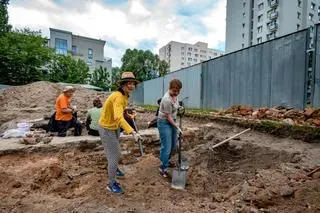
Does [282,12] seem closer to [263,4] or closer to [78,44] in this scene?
[263,4]

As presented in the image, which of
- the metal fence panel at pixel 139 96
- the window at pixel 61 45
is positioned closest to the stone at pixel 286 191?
the metal fence panel at pixel 139 96

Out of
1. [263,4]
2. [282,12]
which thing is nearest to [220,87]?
[282,12]

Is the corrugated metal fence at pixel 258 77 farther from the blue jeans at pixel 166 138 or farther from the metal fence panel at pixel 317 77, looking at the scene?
the blue jeans at pixel 166 138

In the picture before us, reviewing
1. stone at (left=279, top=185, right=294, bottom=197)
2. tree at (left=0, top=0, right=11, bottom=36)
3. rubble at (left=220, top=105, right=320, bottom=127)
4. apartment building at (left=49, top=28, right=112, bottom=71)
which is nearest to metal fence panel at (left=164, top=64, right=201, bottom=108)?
rubble at (left=220, top=105, right=320, bottom=127)

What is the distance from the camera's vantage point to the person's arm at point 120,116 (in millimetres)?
3287

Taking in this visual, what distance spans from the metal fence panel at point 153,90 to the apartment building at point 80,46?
900 inches

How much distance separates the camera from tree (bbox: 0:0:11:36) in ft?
89.6

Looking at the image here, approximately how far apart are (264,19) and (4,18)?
109ft

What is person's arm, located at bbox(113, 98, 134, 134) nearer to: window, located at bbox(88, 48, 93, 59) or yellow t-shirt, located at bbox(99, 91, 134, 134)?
yellow t-shirt, located at bbox(99, 91, 134, 134)

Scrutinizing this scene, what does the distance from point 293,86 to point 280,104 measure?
2.17 ft

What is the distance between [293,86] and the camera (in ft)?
25.2

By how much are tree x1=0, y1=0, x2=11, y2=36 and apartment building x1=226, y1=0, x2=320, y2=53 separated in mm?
31182

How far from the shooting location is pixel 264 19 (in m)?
40.1

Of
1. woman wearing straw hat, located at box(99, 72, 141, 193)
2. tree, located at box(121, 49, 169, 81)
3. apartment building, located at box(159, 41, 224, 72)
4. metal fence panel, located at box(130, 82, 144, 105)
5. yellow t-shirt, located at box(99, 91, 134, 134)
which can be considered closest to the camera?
yellow t-shirt, located at box(99, 91, 134, 134)
